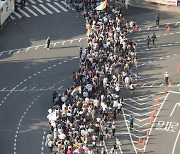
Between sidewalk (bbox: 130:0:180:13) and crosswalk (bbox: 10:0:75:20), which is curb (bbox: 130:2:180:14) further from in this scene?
crosswalk (bbox: 10:0:75:20)

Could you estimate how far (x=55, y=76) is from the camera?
276ft

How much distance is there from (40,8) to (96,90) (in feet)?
90.6

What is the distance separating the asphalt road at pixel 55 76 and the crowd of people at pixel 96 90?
1.42 meters

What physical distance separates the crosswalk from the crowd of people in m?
7.29

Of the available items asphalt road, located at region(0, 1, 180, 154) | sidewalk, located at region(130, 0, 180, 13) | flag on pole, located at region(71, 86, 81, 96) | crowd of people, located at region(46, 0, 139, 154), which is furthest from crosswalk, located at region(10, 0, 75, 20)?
flag on pole, located at region(71, 86, 81, 96)

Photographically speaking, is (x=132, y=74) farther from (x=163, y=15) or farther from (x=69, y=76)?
(x=163, y=15)

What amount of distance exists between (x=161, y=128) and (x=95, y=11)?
28.0 meters

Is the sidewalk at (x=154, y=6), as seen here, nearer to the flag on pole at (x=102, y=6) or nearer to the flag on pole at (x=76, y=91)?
the flag on pole at (x=102, y=6)

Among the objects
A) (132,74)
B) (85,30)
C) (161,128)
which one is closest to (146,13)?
(85,30)

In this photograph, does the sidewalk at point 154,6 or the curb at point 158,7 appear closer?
the curb at point 158,7

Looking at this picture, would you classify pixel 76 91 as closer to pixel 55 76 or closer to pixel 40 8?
pixel 55 76

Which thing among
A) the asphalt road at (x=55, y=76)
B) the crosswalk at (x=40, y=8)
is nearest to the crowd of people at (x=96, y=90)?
the asphalt road at (x=55, y=76)

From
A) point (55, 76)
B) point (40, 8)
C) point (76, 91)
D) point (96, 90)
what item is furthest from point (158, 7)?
point (76, 91)

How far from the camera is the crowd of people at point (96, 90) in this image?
70.4 metres
